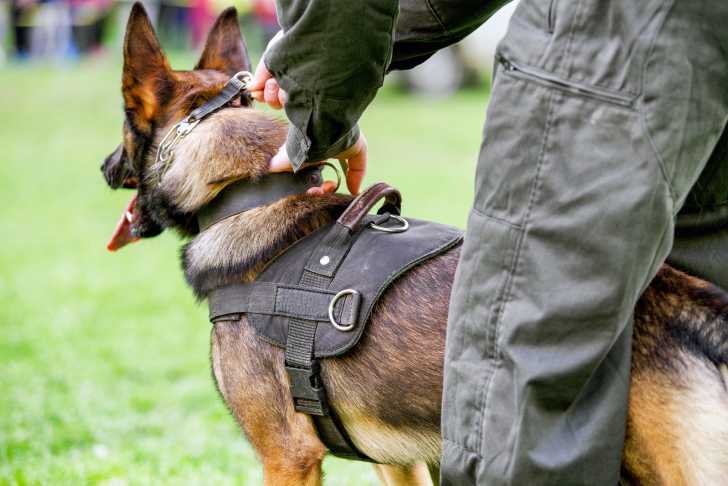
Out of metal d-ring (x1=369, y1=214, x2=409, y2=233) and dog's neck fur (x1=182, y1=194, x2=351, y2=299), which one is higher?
metal d-ring (x1=369, y1=214, x2=409, y2=233)

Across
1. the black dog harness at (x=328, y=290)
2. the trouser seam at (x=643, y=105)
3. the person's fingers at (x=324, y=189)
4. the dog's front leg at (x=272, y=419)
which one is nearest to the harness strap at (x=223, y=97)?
the person's fingers at (x=324, y=189)

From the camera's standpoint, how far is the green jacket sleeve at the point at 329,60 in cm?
216

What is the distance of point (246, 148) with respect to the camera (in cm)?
295

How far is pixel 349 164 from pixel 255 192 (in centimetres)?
32

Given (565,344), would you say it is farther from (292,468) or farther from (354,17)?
(292,468)

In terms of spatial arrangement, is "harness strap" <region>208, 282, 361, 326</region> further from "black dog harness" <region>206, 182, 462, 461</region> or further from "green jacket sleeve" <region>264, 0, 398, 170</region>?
"green jacket sleeve" <region>264, 0, 398, 170</region>

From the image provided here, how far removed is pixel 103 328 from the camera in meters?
7.09

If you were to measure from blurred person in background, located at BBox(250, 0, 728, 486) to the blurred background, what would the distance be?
2.47 metres

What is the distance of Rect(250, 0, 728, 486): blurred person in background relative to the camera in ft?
6.15

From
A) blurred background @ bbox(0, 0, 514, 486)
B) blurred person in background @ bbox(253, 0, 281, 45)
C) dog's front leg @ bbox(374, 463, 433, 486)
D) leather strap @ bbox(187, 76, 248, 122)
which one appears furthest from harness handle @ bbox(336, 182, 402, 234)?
blurred person in background @ bbox(253, 0, 281, 45)

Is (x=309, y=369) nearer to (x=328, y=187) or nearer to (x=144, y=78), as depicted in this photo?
(x=328, y=187)

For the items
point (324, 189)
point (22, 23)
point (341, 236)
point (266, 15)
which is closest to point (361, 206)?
point (341, 236)

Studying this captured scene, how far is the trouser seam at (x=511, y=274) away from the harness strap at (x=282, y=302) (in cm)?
64

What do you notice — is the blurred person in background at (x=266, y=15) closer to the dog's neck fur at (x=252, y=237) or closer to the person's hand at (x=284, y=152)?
the person's hand at (x=284, y=152)
